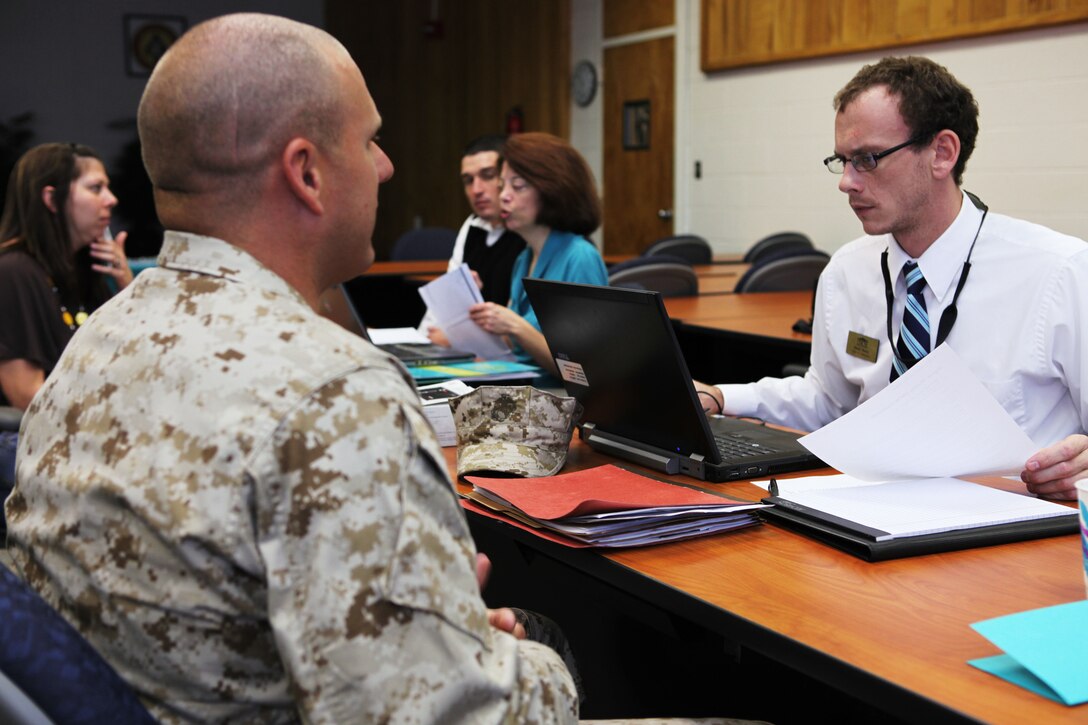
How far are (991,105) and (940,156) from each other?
4534 mm

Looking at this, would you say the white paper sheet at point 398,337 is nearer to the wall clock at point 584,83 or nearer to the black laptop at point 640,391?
the black laptop at point 640,391

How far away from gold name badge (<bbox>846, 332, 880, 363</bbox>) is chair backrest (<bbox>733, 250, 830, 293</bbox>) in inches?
105

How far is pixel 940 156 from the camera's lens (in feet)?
6.83

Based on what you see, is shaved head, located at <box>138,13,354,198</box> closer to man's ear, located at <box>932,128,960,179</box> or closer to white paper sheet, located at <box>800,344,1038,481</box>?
white paper sheet, located at <box>800,344,1038,481</box>

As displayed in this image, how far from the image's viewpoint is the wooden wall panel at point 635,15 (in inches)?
329

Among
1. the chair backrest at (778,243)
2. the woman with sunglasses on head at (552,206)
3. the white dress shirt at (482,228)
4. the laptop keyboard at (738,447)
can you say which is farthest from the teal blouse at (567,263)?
the chair backrest at (778,243)

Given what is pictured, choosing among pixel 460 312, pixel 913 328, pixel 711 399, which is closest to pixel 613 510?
pixel 711 399

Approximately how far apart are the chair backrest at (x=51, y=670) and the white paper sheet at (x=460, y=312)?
217 cm

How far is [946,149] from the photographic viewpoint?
6.85ft

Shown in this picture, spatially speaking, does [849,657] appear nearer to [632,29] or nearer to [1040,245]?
[1040,245]

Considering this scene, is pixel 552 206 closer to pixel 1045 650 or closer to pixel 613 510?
pixel 613 510

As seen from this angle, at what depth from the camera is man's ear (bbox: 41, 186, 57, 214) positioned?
3221 mm

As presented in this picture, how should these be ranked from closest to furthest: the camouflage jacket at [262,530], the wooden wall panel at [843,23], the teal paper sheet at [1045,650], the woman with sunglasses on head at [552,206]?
the camouflage jacket at [262,530] < the teal paper sheet at [1045,650] < the woman with sunglasses on head at [552,206] < the wooden wall panel at [843,23]

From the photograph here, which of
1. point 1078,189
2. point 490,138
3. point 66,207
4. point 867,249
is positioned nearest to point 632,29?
point 1078,189
